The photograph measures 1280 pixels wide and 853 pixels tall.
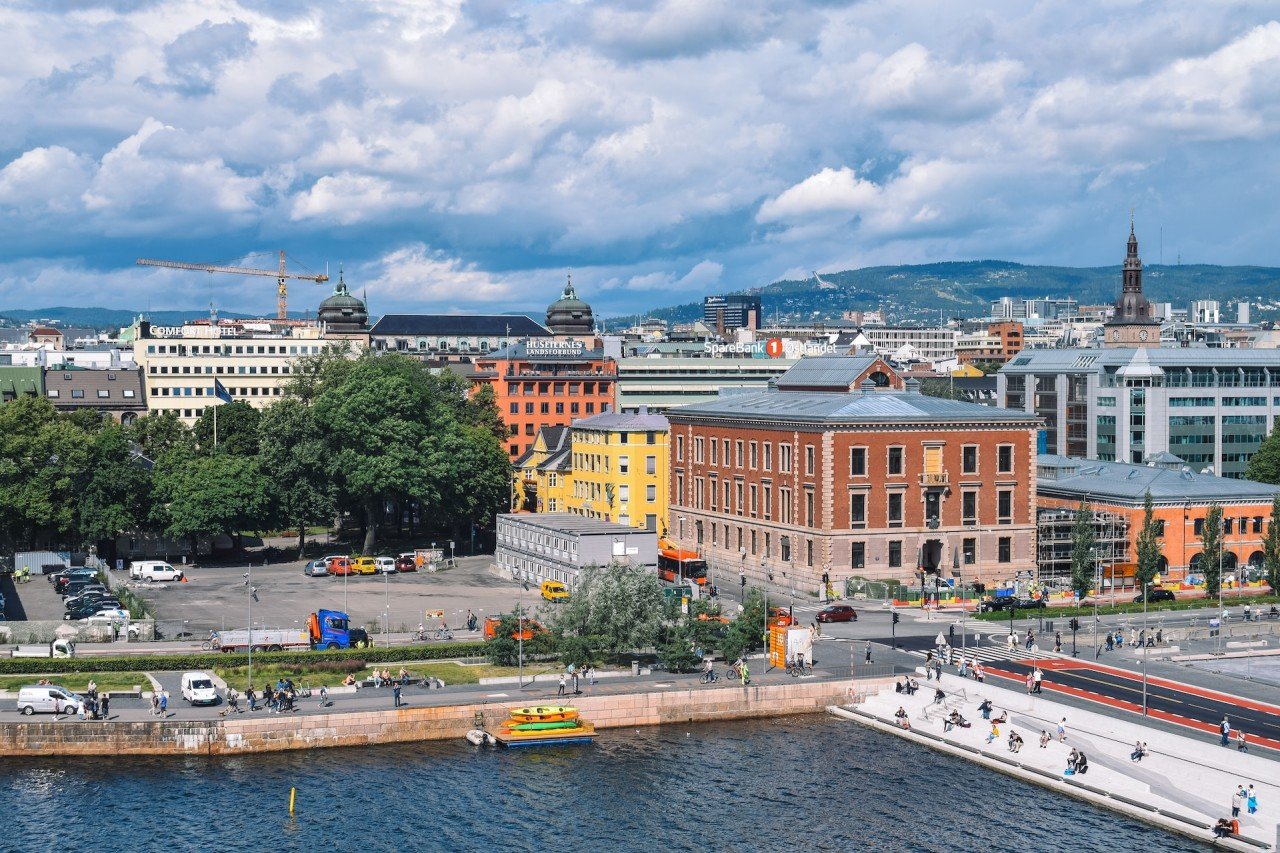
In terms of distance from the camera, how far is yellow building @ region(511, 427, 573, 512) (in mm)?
151875

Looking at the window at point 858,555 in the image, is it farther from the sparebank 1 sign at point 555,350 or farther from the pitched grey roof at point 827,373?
the sparebank 1 sign at point 555,350

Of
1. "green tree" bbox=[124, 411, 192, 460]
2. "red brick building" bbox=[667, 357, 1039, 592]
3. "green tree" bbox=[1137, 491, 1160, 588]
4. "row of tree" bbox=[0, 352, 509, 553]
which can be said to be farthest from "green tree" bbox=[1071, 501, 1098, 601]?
"green tree" bbox=[124, 411, 192, 460]

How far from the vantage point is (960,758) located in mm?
75812

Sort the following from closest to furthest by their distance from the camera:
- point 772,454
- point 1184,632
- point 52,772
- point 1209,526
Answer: point 52,772, point 1184,632, point 1209,526, point 772,454

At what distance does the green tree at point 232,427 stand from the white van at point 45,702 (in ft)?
261

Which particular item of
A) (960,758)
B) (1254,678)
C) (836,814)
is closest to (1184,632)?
(1254,678)

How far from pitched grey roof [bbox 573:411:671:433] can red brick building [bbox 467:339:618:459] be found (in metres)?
43.4

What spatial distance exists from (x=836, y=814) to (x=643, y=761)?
11.3 meters

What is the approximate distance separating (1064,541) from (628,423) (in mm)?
39048

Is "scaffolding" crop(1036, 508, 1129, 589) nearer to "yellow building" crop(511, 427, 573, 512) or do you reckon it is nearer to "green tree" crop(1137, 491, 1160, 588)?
"green tree" crop(1137, 491, 1160, 588)

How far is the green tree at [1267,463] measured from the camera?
152875 mm

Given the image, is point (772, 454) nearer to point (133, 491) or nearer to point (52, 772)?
point (133, 491)

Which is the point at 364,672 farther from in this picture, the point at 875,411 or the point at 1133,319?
the point at 1133,319

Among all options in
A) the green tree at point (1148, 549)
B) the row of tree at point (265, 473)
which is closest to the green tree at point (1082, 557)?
the green tree at point (1148, 549)
